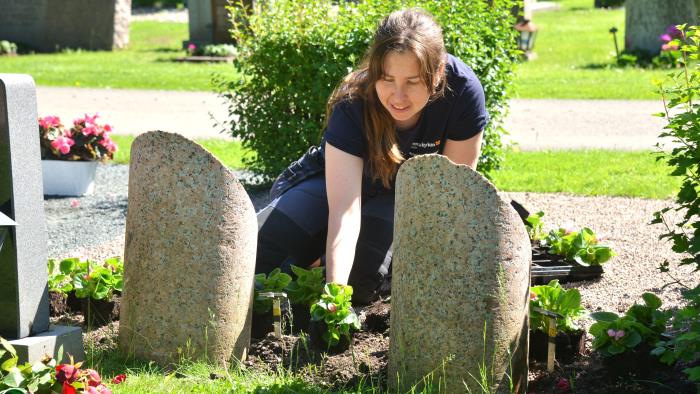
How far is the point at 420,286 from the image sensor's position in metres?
2.99

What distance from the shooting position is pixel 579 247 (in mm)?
4504

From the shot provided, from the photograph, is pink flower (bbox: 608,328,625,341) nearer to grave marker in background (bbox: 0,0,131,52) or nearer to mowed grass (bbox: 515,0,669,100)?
mowed grass (bbox: 515,0,669,100)

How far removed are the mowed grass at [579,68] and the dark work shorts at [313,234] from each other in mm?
2681

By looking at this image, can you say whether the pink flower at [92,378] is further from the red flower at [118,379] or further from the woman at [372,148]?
the woman at [372,148]

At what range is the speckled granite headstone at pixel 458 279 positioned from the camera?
2.91 meters

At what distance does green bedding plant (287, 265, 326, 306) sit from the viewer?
3654 millimetres

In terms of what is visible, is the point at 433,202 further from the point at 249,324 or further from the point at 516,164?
the point at 516,164

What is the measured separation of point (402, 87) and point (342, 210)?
0.50 meters

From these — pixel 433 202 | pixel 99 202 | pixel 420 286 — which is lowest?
pixel 99 202

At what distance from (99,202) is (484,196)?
4.44 metres

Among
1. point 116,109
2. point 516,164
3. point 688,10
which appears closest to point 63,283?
point 516,164

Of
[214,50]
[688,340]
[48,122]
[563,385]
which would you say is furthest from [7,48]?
[688,340]

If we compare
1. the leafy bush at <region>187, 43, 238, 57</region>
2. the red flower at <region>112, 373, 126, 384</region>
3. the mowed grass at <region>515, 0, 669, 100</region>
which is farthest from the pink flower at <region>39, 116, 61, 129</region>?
the leafy bush at <region>187, 43, 238, 57</region>

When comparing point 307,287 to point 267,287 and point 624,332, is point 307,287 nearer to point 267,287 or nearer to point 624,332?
point 267,287
